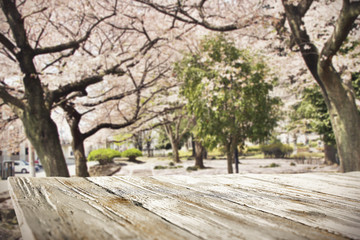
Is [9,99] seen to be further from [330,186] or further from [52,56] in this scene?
[330,186]

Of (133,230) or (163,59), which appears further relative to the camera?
(163,59)

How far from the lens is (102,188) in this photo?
1394mm

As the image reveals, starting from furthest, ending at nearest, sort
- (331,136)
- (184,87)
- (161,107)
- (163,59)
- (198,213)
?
(161,107) < (331,136) < (163,59) < (184,87) < (198,213)

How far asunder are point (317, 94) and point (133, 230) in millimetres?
15623

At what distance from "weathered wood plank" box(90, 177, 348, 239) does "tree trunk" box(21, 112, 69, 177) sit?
18.4 feet

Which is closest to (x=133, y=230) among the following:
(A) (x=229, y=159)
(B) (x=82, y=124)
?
(A) (x=229, y=159)

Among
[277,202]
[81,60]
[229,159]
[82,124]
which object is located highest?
[81,60]

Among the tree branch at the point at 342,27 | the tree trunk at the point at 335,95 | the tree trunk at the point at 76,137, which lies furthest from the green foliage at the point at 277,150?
the tree branch at the point at 342,27

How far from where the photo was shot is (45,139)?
603 cm

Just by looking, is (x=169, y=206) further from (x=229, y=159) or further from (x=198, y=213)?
(x=229, y=159)

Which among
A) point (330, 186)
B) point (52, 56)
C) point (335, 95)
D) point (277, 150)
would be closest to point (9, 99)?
point (52, 56)

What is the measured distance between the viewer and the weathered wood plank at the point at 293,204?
87cm

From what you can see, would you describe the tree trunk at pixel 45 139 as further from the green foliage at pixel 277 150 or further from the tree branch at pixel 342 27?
the green foliage at pixel 277 150

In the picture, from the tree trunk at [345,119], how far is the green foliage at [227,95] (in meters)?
3.35
